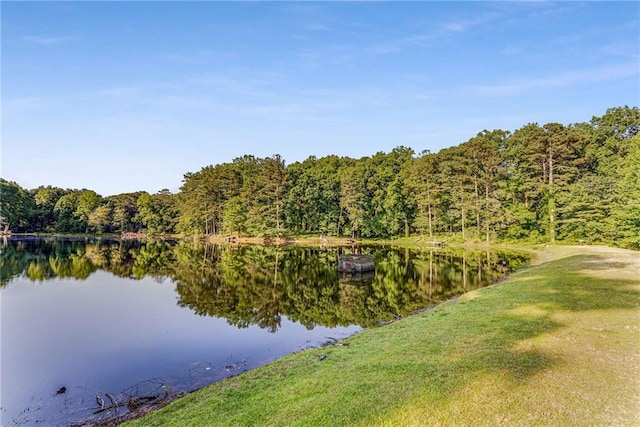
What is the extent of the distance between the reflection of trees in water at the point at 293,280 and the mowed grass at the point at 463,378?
7556 mm

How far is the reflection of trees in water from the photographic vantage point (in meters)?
21.4

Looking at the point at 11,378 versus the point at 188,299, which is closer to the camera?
the point at 11,378

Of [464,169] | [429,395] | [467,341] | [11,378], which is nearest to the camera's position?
[429,395]

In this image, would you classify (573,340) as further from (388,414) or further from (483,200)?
(483,200)

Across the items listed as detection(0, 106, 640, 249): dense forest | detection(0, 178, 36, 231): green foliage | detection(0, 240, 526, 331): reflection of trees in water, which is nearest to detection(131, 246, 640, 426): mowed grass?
detection(0, 240, 526, 331): reflection of trees in water

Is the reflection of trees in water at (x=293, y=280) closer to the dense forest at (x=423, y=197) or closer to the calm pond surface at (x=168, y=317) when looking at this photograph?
the calm pond surface at (x=168, y=317)

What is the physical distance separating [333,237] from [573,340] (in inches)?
2599

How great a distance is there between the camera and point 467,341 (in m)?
10.8

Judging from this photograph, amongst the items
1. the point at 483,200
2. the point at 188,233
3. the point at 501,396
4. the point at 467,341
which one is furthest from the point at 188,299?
the point at 188,233

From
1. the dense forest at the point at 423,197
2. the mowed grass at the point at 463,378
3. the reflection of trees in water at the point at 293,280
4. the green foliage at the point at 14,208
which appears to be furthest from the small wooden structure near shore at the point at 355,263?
the green foliage at the point at 14,208

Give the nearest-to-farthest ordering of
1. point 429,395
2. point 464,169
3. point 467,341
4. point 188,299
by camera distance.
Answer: point 429,395, point 467,341, point 188,299, point 464,169

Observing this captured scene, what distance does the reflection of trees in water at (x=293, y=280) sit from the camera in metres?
21.4

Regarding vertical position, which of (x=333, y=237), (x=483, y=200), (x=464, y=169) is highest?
(x=464, y=169)

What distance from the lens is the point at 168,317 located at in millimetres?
20969
